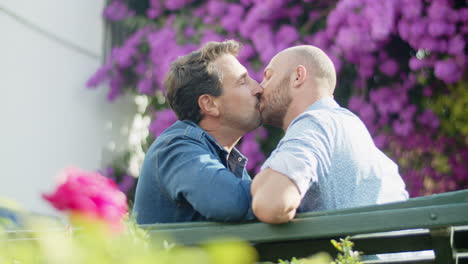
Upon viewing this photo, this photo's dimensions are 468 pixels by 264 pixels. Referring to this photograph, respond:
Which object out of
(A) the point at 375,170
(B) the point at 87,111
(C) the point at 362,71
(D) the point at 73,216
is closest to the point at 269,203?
(A) the point at 375,170

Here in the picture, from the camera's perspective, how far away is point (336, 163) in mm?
2609

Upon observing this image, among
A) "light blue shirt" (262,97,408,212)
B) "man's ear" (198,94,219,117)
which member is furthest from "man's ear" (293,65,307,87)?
"light blue shirt" (262,97,408,212)

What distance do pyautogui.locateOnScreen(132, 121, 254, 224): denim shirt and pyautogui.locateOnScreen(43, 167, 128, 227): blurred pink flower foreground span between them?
44.3 inches

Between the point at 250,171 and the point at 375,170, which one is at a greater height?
the point at 375,170

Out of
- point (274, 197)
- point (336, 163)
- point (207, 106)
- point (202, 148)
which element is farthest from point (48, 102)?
point (274, 197)

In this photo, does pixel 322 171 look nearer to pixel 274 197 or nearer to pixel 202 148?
pixel 274 197

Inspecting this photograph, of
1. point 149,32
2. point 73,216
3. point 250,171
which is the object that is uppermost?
point 73,216

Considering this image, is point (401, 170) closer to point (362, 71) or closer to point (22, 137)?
point (362, 71)

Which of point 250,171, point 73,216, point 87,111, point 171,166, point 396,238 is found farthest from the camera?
point 87,111

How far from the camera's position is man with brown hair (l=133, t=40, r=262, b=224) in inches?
100

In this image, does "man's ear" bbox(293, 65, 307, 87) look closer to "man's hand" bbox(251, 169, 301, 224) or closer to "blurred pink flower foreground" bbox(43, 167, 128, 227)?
"man's hand" bbox(251, 169, 301, 224)

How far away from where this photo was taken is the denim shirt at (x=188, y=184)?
97.8 inches

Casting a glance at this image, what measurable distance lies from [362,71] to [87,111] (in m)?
2.49

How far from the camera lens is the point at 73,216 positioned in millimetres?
1085
